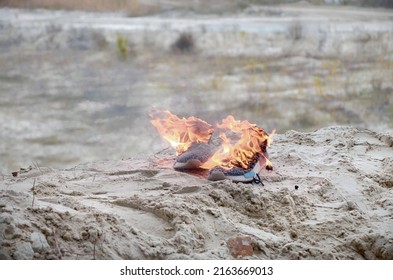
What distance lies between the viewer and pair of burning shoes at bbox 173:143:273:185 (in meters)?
3.39

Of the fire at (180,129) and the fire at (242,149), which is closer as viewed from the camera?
the fire at (242,149)

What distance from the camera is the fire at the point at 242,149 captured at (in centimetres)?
350

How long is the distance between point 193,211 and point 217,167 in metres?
0.45

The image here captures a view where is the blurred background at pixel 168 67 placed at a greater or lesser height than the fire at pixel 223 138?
greater

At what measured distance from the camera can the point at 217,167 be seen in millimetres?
3422

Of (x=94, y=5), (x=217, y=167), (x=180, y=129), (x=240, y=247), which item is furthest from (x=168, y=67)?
(x=240, y=247)

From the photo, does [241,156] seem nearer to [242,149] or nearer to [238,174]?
[242,149]

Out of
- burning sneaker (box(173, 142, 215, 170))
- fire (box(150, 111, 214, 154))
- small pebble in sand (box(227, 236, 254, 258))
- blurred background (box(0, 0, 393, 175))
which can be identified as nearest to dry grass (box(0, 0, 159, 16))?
blurred background (box(0, 0, 393, 175))

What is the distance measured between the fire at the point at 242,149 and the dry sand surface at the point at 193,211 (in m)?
0.12

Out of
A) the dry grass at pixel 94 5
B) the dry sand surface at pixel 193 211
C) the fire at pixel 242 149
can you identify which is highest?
the dry grass at pixel 94 5

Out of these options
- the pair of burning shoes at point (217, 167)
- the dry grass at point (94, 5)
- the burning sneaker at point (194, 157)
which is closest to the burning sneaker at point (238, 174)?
the pair of burning shoes at point (217, 167)

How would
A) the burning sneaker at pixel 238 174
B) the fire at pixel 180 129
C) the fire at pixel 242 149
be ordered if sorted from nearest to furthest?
the burning sneaker at pixel 238 174, the fire at pixel 242 149, the fire at pixel 180 129

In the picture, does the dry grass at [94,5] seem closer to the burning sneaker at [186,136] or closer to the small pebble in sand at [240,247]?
the burning sneaker at [186,136]

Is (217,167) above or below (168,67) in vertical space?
below
